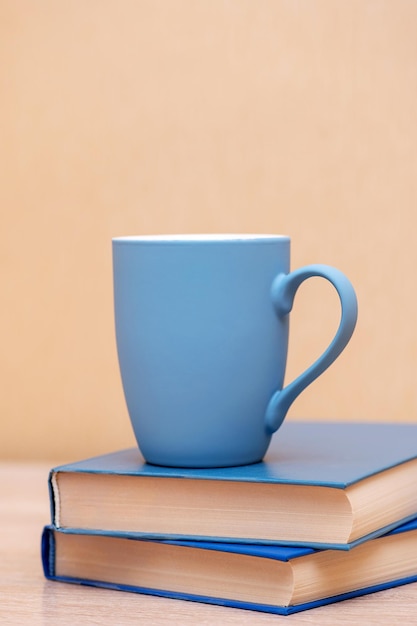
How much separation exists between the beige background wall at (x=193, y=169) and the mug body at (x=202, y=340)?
46cm

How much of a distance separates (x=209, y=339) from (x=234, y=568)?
140mm

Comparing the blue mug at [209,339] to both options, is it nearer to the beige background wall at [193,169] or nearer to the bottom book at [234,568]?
the bottom book at [234,568]

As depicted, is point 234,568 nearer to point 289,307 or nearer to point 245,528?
point 245,528

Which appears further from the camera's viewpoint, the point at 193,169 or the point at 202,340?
the point at 193,169

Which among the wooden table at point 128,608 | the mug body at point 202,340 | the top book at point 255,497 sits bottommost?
the wooden table at point 128,608

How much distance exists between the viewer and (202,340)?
0.64 m

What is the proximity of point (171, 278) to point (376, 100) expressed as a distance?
0.54 meters

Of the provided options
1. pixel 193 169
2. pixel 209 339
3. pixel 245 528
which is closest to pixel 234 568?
pixel 245 528

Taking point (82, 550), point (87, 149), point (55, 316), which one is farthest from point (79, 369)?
point (82, 550)

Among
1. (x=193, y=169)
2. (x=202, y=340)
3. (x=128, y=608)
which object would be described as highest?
(x=193, y=169)

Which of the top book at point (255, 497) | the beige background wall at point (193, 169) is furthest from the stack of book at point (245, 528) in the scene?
the beige background wall at point (193, 169)

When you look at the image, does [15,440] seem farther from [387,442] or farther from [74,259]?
[387,442]

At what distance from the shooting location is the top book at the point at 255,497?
1.98ft

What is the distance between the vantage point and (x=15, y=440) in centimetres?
121
